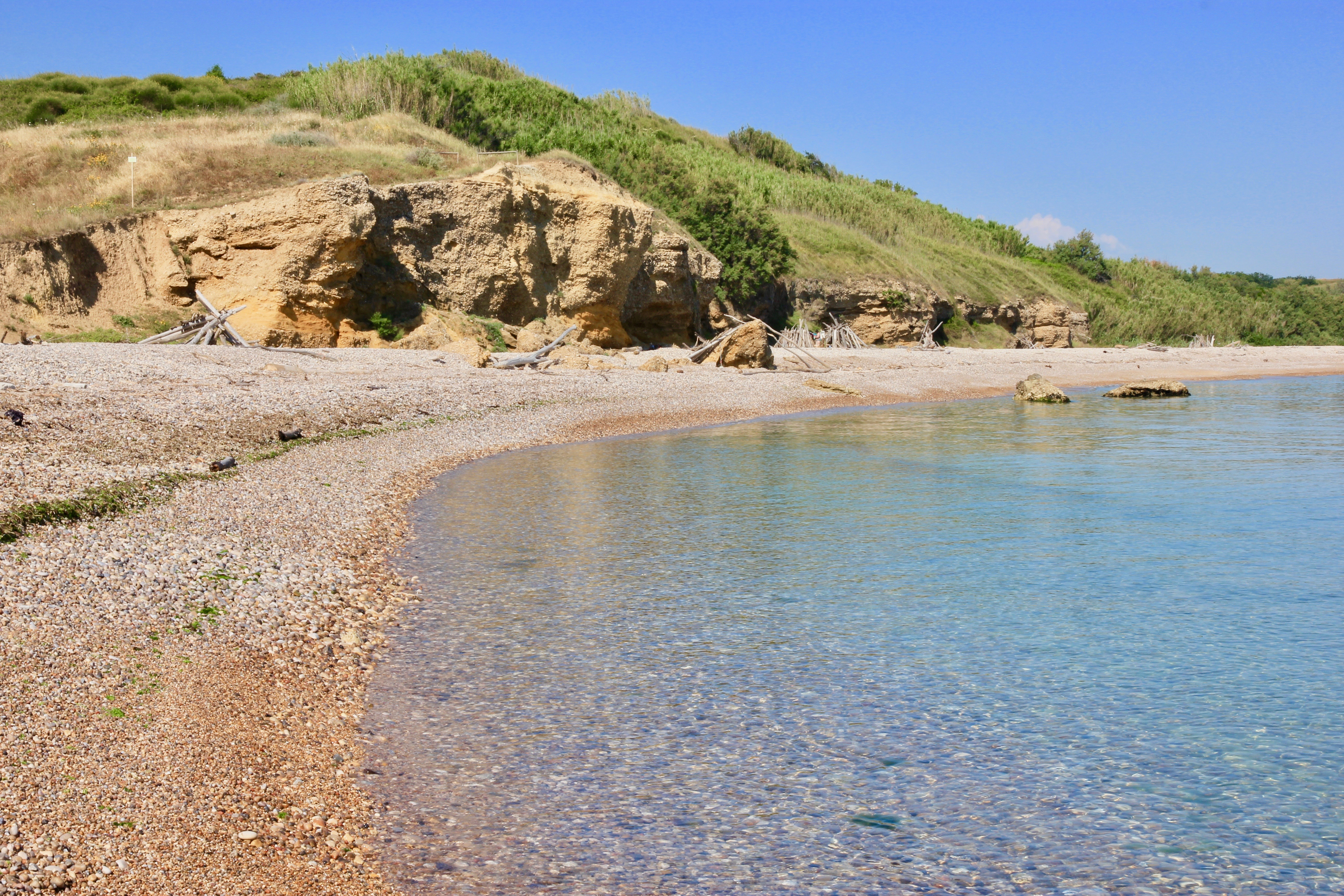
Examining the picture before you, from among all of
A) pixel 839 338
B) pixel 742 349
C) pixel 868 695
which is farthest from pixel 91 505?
pixel 839 338

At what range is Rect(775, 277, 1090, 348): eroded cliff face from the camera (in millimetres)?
38531

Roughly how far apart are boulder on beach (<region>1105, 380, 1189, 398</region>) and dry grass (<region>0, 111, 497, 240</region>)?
17969mm

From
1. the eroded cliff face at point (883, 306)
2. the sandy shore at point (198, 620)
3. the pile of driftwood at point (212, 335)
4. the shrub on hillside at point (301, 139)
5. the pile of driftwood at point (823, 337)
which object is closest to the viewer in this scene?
the sandy shore at point (198, 620)

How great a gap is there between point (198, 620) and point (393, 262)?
771 inches

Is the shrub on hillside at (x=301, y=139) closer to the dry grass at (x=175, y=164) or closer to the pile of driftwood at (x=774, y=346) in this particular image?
the dry grass at (x=175, y=164)

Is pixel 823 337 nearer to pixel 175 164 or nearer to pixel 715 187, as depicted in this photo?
pixel 715 187

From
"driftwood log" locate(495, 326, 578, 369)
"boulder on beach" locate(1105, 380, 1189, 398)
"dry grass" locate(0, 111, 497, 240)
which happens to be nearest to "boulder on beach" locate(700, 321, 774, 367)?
"driftwood log" locate(495, 326, 578, 369)

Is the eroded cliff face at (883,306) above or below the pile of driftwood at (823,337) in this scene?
above

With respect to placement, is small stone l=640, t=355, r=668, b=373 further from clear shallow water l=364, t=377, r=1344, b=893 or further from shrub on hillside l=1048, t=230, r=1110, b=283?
shrub on hillside l=1048, t=230, r=1110, b=283

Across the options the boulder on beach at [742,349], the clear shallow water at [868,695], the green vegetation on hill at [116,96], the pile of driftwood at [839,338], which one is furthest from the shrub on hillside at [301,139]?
the pile of driftwood at [839,338]

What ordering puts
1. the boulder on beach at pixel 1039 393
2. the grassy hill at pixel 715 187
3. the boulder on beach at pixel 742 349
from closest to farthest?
the boulder on beach at pixel 1039 393 < the boulder on beach at pixel 742 349 < the grassy hill at pixel 715 187

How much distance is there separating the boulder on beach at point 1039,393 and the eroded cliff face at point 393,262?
10609 mm

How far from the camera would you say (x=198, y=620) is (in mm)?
5570

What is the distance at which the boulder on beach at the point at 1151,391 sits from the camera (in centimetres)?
2605
